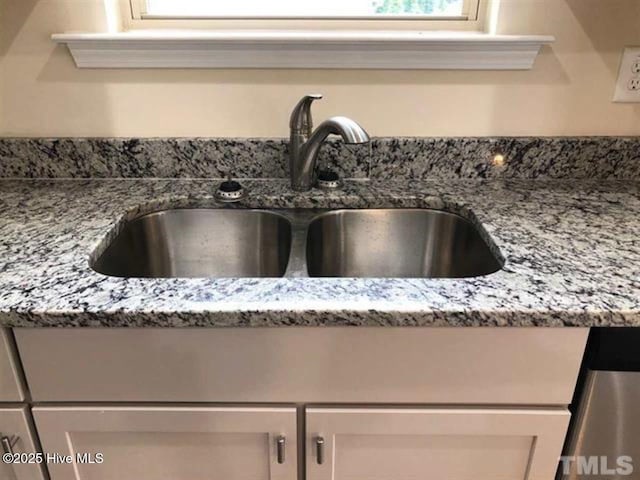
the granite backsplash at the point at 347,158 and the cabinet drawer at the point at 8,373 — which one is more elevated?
the granite backsplash at the point at 347,158

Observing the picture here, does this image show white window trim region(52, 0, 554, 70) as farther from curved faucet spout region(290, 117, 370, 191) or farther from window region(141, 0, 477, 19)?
curved faucet spout region(290, 117, 370, 191)

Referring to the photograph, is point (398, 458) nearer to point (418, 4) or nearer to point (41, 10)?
point (418, 4)

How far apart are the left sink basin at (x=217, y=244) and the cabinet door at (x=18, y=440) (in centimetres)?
41

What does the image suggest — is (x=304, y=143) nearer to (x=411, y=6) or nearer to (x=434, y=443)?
(x=411, y=6)

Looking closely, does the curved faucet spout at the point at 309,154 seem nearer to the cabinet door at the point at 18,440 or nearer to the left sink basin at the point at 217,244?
the left sink basin at the point at 217,244

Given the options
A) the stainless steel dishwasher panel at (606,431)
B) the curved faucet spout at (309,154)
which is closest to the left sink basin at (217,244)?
the curved faucet spout at (309,154)

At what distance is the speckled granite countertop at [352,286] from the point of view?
2.43 feet

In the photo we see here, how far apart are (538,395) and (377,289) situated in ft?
1.06

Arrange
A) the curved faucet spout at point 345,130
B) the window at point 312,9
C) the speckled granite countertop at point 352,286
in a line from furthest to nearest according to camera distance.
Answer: the window at point 312,9 → the curved faucet spout at point 345,130 → the speckled granite countertop at point 352,286

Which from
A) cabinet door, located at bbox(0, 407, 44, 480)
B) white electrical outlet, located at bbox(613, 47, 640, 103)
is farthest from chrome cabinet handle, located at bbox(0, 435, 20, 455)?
white electrical outlet, located at bbox(613, 47, 640, 103)

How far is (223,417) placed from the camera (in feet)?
2.74

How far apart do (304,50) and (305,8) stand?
144 mm

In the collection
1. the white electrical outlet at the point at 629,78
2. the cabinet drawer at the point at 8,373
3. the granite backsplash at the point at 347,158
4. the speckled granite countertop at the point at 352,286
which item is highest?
the white electrical outlet at the point at 629,78

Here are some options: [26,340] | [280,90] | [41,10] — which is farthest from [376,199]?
[41,10]
